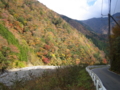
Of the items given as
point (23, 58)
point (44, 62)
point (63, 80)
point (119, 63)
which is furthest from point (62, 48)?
point (63, 80)

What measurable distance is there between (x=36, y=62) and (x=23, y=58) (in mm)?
6960

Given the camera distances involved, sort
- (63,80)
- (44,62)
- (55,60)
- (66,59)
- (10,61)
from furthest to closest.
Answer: (66,59) → (55,60) → (44,62) → (10,61) → (63,80)

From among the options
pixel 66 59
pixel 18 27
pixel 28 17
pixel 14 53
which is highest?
pixel 28 17

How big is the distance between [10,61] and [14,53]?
3588 millimetres

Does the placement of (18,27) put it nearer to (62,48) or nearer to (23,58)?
(23,58)

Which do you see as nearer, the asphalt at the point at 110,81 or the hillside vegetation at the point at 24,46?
the asphalt at the point at 110,81

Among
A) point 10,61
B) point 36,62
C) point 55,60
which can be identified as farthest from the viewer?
point 55,60

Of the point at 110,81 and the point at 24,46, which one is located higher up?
the point at 24,46

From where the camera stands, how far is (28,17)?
68.2 meters

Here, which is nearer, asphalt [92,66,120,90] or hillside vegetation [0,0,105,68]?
asphalt [92,66,120,90]

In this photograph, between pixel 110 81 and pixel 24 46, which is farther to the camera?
pixel 24 46

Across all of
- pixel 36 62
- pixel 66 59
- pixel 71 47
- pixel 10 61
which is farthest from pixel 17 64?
pixel 71 47

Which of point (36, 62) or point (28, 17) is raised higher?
point (28, 17)

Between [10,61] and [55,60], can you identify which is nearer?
[10,61]
